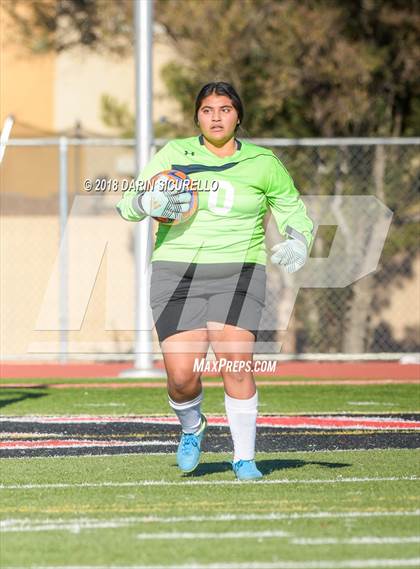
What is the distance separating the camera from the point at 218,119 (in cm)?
670

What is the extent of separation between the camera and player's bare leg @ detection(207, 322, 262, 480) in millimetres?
6625

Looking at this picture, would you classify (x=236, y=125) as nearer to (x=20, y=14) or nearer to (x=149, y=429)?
(x=149, y=429)

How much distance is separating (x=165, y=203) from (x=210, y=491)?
1355 mm

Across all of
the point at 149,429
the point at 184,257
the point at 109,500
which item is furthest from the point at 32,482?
the point at 149,429

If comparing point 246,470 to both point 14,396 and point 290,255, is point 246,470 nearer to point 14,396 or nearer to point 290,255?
point 290,255

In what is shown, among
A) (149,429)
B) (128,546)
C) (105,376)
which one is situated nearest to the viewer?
(128,546)

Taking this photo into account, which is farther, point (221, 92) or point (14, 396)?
point (14, 396)

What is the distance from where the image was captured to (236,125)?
6785 mm

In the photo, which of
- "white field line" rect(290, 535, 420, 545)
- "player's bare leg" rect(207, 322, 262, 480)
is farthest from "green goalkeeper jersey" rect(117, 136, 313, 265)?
"white field line" rect(290, 535, 420, 545)

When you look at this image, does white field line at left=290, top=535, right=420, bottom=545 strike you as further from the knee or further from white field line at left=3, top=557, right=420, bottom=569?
the knee

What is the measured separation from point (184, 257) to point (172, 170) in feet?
1.40

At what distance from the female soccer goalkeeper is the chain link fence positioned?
7.90m

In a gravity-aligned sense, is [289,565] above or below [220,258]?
below

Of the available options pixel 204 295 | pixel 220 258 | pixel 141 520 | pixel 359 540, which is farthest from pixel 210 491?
pixel 359 540
